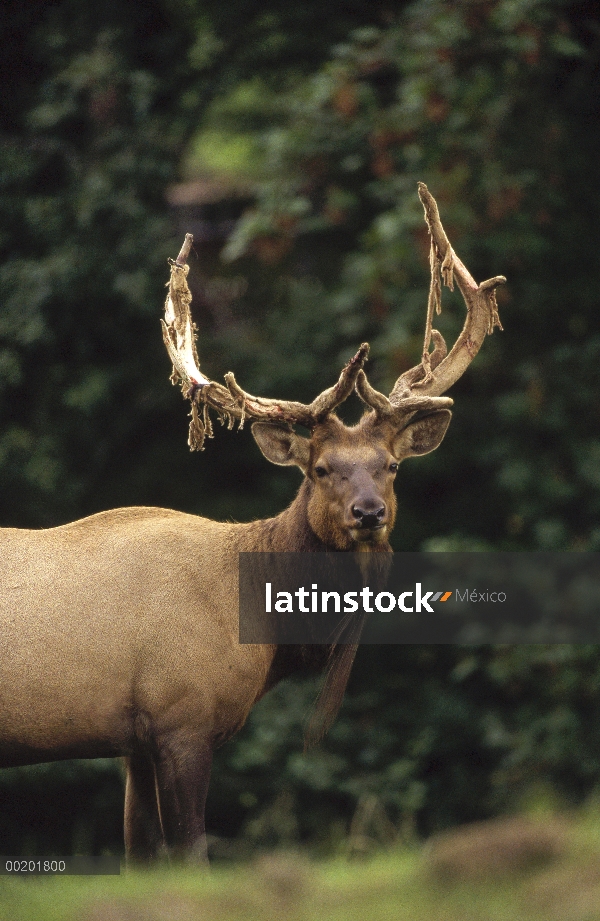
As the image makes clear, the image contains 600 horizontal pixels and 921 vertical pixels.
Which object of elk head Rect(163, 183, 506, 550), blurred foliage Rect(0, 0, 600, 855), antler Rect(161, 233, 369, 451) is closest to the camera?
elk head Rect(163, 183, 506, 550)

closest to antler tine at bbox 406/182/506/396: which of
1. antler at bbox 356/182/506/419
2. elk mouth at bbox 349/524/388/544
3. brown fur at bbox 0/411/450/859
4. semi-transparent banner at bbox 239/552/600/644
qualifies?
antler at bbox 356/182/506/419

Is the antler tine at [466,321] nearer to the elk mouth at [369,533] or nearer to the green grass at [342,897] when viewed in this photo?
the elk mouth at [369,533]

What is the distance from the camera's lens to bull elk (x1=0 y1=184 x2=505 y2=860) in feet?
18.3

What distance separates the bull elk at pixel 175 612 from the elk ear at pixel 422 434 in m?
0.01

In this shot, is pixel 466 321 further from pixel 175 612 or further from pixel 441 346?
pixel 175 612

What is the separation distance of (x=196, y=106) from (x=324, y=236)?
2.16 meters

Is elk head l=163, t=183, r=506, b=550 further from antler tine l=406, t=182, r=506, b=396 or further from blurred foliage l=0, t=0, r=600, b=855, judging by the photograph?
blurred foliage l=0, t=0, r=600, b=855

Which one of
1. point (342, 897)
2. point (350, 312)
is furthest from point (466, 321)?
point (350, 312)

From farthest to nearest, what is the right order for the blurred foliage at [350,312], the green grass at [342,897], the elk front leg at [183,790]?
the blurred foliage at [350,312], the elk front leg at [183,790], the green grass at [342,897]

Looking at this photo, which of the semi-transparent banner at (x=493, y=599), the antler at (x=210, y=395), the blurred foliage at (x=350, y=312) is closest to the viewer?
the antler at (x=210, y=395)

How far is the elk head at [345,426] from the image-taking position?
232 inches

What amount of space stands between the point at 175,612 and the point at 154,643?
0.61ft

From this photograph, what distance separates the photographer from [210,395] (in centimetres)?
616

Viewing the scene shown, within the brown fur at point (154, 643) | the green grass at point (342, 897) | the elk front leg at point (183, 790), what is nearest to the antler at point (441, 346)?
the brown fur at point (154, 643)
